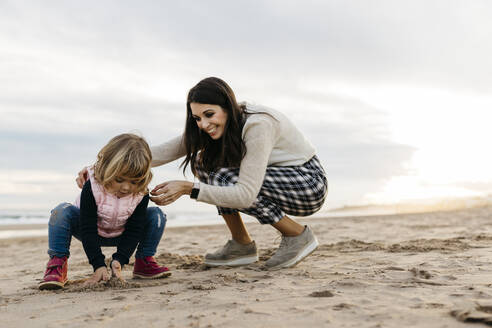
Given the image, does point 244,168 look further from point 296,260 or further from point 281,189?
point 296,260

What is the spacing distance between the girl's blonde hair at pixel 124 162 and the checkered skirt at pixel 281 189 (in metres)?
0.57

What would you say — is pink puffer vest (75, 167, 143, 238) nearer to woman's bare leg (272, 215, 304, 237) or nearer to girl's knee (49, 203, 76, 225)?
girl's knee (49, 203, 76, 225)

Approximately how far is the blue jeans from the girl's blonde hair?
31 centimetres

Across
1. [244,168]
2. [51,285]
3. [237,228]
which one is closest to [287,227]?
[237,228]

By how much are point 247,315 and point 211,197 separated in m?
1.03

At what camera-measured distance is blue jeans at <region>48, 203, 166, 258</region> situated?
2.74 meters

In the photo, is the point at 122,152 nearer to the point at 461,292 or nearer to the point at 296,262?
the point at 296,262

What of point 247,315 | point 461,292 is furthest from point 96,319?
point 461,292

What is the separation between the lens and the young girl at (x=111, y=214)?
254 cm

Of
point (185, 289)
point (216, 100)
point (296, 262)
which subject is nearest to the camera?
point (185, 289)

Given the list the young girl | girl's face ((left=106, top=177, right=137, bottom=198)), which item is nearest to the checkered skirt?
the young girl

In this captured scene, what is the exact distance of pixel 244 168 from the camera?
284 cm

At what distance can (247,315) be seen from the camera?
72.8 inches

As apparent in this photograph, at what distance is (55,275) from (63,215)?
34 centimetres
